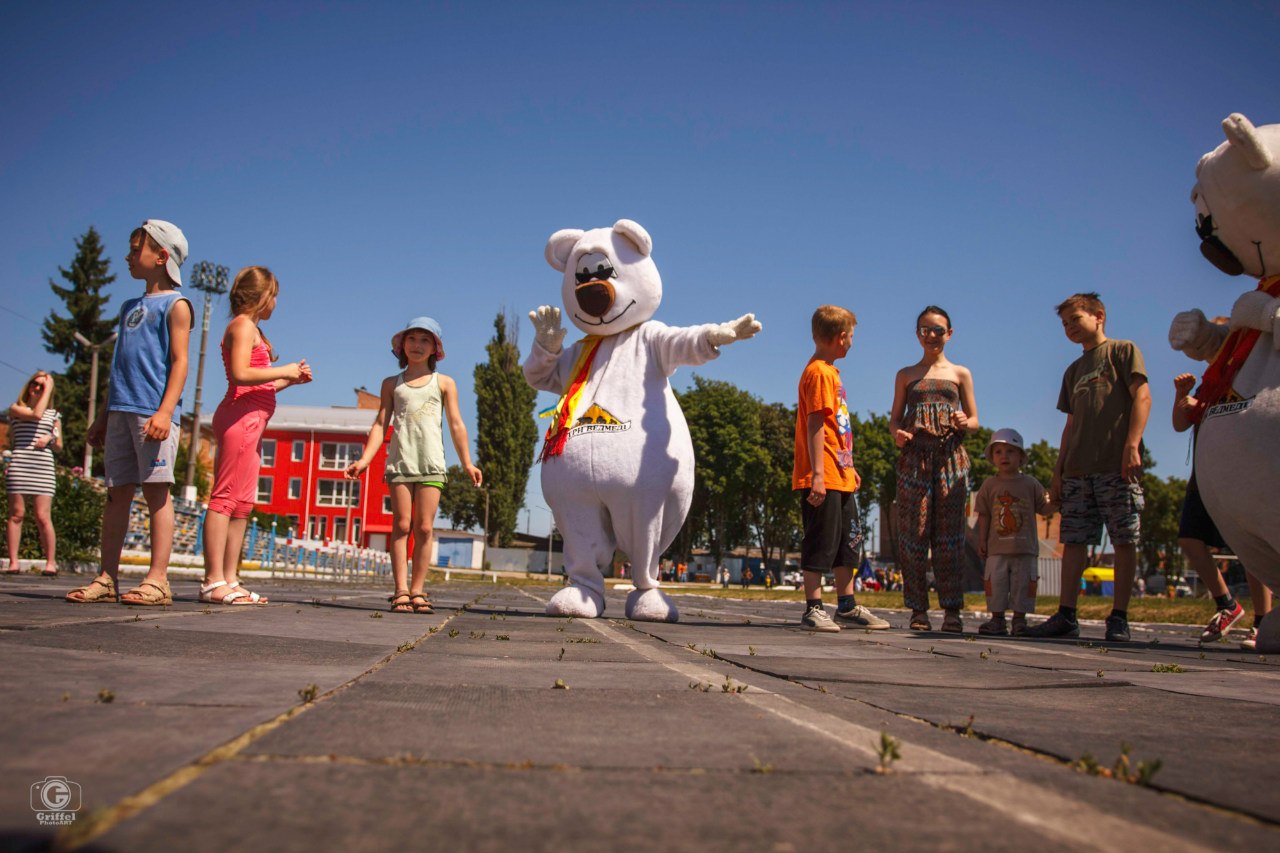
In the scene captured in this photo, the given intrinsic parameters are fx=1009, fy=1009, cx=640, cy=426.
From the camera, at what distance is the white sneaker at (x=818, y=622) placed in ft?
21.2

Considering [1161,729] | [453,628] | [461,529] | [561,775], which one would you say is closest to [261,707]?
[561,775]

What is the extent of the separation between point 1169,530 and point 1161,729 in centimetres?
6826

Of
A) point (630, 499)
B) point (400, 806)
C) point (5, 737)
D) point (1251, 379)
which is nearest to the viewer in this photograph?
point (400, 806)

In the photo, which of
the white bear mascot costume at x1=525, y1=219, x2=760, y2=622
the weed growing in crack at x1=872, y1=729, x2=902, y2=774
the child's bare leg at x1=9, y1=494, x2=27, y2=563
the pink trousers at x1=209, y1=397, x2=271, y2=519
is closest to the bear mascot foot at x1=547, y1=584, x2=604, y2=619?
the white bear mascot costume at x1=525, y1=219, x2=760, y2=622

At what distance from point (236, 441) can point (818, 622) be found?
3.80 metres

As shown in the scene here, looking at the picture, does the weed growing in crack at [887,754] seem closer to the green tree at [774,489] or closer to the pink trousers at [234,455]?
the pink trousers at [234,455]

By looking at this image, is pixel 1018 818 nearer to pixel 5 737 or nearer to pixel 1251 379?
pixel 5 737

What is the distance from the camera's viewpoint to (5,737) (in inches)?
63.0

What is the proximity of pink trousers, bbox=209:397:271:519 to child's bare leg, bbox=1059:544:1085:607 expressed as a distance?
200 inches

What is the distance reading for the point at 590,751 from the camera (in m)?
1.71

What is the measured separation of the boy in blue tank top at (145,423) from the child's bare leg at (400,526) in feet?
4.95

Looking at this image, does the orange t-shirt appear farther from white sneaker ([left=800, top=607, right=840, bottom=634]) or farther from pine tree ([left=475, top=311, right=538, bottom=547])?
pine tree ([left=475, top=311, right=538, bottom=547])

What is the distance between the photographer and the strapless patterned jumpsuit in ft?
23.2

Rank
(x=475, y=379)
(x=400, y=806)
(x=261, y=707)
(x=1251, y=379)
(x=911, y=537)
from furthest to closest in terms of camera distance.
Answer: (x=475, y=379) → (x=911, y=537) → (x=1251, y=379) → (x=261, y=707) → (x=400, y=806)
